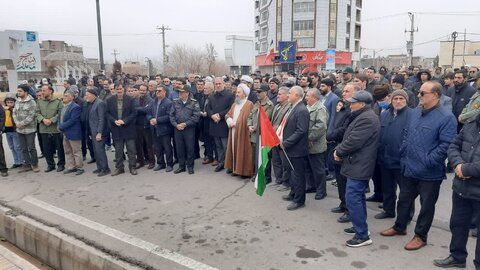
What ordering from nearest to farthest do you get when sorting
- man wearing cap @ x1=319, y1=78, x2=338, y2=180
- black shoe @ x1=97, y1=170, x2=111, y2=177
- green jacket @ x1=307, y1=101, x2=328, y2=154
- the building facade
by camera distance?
green jacket @ x1=307, y1=101, x2=328, y2=154
man wearing cap @ x1=319, y1=78, x2=338, y2=180
black shoe @ x1=97, y1=170, x2=111, y2=177
the building facade

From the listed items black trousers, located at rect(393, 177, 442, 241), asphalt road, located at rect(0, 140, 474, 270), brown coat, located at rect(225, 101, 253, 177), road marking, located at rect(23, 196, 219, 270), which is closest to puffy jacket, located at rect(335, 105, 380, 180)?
black trousers, located at rect(393, 177, 442, 241)

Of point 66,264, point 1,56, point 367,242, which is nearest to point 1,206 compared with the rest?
point 66,264

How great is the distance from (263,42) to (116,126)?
5667 centimetres

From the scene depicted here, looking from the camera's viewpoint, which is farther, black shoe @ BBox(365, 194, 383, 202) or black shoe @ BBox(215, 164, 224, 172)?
black shoe @ BBox(215, 164, 224, 172)

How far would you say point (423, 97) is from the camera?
386cm

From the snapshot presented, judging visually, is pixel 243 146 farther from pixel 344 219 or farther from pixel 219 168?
pixel 344 219

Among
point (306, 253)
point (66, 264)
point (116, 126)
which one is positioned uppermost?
point (116, 126)

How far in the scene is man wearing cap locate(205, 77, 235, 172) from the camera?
296 inches

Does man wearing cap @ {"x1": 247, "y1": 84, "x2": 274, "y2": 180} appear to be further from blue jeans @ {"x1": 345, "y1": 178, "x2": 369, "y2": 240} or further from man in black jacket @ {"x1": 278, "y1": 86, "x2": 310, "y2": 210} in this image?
blue jeans @ {"x1": 345, "y1": 178, "x2": 369, "y2": 240}

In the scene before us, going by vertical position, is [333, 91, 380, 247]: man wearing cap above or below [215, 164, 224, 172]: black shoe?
above

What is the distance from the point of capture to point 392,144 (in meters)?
4.65

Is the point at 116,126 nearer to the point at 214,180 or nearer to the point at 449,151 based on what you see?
the point at 214,180

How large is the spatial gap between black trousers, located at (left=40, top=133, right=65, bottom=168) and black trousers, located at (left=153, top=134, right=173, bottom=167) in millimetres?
2060

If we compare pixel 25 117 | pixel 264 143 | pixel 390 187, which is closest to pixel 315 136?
pixel 264 143
